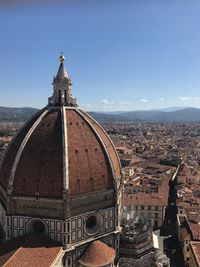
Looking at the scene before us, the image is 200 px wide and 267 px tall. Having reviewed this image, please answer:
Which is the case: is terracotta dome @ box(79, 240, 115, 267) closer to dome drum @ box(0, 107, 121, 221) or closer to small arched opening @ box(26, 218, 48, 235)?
dome drum @ box(0, 107, 121, 221)

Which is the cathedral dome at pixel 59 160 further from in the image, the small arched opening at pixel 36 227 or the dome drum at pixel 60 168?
the small arched opening at pixel 36 227

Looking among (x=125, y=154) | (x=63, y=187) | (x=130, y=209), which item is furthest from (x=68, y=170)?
(x=125, y=154)

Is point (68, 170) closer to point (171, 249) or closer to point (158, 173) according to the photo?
point (171, 249)

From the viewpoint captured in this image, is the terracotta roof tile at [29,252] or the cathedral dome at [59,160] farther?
the cathedral dome at [59,160]

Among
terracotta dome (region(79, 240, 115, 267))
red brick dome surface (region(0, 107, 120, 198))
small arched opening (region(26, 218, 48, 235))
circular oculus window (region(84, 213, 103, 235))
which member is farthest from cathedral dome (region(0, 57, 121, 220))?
terracotta dome (region(79, 240, 115, 267))

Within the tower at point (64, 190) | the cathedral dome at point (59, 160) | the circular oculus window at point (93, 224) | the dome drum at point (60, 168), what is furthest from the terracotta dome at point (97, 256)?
the cathedral dome at point (59, 160)

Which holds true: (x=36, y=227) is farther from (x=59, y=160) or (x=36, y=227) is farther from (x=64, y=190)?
(x=59, y=160)
